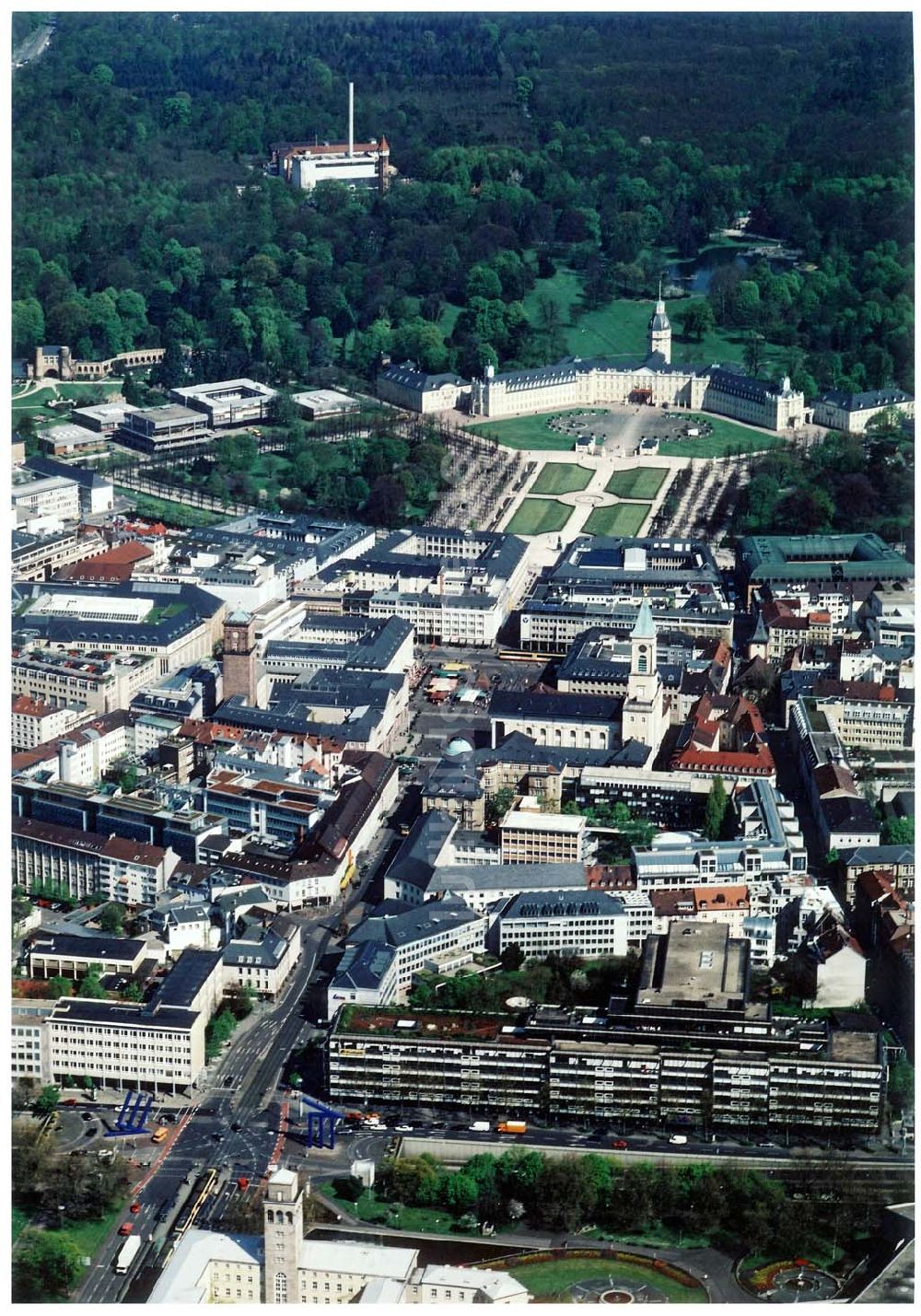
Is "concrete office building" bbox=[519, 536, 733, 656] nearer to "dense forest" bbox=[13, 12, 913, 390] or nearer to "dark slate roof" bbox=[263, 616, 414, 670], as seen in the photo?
"dark slate roof" bbox=[263, 616, 414, 670]

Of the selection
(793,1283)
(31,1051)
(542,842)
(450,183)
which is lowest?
(793,1283)

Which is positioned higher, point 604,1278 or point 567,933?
point 567,933

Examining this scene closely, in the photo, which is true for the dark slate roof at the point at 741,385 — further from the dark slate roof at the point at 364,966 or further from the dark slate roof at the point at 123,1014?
the dark slate roof at the point at 123,1014

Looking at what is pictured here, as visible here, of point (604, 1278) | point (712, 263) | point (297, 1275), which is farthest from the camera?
point (712, 263)

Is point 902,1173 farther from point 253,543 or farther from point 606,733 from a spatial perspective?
point 253,543

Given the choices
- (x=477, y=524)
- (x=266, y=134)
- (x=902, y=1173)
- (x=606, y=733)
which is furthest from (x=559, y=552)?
(x=266, y=134)

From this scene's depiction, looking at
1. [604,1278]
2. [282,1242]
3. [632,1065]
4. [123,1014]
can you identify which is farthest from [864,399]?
[282,1242]

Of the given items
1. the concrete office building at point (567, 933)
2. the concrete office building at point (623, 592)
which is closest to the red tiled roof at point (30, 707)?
the concrete office building at point (623, 592)

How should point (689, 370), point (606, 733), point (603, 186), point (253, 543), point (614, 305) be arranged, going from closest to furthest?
point (606, 733) < point (253, 543) < point (689, 370) < point (614, 305) < point (603, 186)

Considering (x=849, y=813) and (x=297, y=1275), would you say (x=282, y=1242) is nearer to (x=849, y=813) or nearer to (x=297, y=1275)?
(x=297, y=1275)
